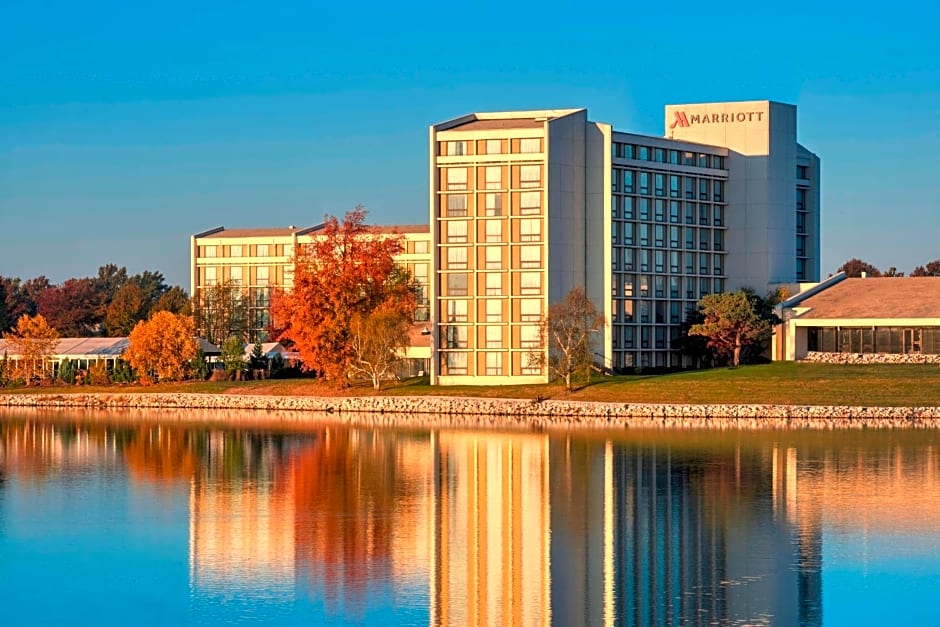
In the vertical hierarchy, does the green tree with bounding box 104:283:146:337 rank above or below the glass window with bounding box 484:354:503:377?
above

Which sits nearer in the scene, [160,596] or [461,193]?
[160,596]

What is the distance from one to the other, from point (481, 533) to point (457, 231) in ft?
189

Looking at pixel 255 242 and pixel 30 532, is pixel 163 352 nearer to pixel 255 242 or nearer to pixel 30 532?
pixel 255 242

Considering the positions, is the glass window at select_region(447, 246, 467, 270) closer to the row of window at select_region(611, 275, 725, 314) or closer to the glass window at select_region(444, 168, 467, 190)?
the glass window at select_region(444, 168, 467, 190)

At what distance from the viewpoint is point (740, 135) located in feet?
349

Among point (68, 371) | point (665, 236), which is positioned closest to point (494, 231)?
point (665, 236)

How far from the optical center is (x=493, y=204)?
93625 millimetres

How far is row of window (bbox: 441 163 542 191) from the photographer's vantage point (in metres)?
93.2

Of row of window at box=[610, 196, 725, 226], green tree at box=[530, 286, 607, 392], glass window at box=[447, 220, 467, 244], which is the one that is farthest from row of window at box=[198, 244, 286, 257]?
green tree at box=[530, 286, 607, 392]

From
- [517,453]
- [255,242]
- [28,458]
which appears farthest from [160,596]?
[255,242]

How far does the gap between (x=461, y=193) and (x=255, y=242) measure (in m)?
43.5

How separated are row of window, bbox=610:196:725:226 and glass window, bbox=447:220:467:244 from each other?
1083 centimetres

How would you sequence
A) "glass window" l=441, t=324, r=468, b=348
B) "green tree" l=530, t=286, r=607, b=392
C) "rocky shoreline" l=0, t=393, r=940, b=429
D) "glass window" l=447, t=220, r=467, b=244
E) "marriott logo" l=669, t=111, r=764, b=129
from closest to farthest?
"rocky shoreline" l=0, t=393, r=940, b=429 → "green tree" l=530, t=286, r=607, b=392 → "glass window" l=447, t=220, r=467, b=244 → "glass window" l=441, t=324, r=468, b=348 → "marriott logo" l=669, t=111, r=764, b=129

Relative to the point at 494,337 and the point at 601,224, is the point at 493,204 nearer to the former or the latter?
the point at 601,224
